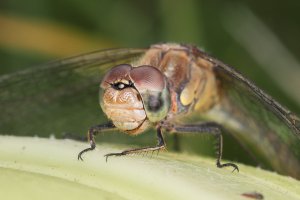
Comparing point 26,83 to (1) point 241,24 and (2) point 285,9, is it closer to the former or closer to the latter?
(1) point 241,24

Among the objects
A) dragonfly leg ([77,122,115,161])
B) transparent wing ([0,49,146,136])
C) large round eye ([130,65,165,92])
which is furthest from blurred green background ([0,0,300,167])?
dragonfly leg ([77,122,115,161])

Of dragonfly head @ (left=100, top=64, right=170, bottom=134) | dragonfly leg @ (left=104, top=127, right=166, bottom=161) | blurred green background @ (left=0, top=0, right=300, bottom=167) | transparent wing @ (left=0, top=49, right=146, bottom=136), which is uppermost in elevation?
blurred green background @ (left=0, top=0, right=300, bottom=167)

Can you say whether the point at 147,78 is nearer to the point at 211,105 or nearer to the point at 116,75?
the point at 116,75

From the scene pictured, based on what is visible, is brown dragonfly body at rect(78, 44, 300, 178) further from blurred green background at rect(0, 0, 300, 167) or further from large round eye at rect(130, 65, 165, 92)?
blurred green background at rect(0, 0, 300, 167)

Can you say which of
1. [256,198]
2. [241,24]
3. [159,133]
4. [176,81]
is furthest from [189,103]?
[241,24]

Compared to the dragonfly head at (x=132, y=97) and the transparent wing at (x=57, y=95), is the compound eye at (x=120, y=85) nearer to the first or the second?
the dragonfly head at (x=132, y=97)

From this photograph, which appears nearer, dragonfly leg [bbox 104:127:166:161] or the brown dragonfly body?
dragonfly leg [bbox 104:127:166:161]
